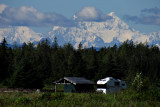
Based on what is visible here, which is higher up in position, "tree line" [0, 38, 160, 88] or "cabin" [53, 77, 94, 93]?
"tree line" [0, 38, 160, 88]

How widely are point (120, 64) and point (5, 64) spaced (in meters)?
42.4

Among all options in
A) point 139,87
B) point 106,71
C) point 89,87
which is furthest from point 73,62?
point 139,87

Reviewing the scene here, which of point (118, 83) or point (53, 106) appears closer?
point (53, 106)

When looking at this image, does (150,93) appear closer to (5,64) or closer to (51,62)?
(5,64)

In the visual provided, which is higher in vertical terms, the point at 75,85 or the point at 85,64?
the point at 85,64

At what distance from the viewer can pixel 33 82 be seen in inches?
2188

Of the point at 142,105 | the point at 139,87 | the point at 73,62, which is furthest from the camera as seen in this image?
the point at 73,62

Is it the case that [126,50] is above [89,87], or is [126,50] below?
above

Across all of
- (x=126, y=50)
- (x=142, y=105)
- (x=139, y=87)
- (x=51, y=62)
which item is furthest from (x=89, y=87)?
(x=126, y=50)

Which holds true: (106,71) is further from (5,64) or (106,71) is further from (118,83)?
(5,64)

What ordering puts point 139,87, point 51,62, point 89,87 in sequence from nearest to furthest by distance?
point 139,87, point 89,87, point 51,62

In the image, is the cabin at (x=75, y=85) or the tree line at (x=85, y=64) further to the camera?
the tree line at (x=85, y=64)

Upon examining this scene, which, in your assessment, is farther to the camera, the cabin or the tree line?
the tree line

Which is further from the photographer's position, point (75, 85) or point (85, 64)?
point (85, 64)
